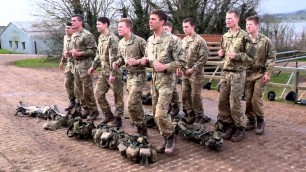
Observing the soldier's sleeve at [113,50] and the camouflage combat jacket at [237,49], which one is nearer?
the camouflage combat jacket at [237,49]

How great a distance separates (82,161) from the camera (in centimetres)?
584

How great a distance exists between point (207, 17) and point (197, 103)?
16.2 metres

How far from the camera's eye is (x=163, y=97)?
5.75 m

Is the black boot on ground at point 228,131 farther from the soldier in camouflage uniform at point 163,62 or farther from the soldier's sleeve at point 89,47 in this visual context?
the soldier's sleeve at point 89,47

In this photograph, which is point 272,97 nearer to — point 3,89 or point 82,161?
point 82,161

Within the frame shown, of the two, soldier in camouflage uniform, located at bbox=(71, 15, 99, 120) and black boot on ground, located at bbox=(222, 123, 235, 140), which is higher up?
soldier in camouflage uniform, located at bbox=(71, 15, 99, 120)

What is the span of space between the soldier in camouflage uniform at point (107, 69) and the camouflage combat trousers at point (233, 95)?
1.94 metres

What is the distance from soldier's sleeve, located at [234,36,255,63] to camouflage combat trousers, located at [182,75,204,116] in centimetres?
133

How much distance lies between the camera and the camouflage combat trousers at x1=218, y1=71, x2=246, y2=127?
641 cm

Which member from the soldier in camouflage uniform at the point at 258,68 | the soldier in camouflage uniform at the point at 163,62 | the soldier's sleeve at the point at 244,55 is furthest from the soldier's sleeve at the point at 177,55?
the soldier in camouflage uniform at the point at 258,68

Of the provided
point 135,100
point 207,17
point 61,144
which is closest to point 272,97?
point 135,100

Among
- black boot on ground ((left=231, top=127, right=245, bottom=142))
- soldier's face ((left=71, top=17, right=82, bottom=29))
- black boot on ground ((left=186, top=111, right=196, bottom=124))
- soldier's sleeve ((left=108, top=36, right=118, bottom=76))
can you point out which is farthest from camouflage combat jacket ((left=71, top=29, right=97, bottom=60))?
black boot on ground ((left=231, top=127, right=245, bottom=142))

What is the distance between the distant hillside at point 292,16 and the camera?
92.3 ft

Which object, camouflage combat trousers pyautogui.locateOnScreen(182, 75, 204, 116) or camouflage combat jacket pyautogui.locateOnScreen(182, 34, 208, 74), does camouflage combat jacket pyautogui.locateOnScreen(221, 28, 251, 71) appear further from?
camouflage combat trousers pyautogui.locateOnScreen(182, 75, 204, 116)
